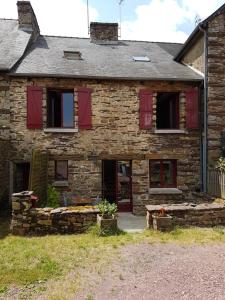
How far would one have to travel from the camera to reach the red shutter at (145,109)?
13.4 metres

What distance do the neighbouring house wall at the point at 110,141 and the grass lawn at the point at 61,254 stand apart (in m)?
3.77

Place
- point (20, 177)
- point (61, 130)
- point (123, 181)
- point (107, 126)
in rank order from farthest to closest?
point (123, 181) → point (20, 177) → point (107, 126) → point (61, 130)

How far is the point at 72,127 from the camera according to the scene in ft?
43.8

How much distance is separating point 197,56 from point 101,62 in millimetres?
3838

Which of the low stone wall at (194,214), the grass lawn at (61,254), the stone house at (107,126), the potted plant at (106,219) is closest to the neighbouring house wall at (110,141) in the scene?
the stone house at (107,126)

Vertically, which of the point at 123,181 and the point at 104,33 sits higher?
the point at 104,33

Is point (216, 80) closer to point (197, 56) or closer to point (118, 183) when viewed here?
point (197, 56)

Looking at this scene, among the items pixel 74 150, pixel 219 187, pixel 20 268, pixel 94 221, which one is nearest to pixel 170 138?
pixel 219 187

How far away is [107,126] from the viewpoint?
524 inches

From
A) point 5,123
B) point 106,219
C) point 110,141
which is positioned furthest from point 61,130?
point 106,219

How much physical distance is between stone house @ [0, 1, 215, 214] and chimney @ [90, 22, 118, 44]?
12.4 feet

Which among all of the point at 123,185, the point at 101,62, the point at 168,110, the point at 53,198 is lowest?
the point at 53,198

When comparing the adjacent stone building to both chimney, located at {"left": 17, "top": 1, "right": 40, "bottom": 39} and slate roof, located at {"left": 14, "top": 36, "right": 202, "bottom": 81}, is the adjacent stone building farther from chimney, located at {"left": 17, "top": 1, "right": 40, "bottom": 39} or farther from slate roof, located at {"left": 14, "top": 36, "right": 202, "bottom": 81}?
chimney, located at {"left": 17, "top": 1, "right": 40, "bottom": 39}

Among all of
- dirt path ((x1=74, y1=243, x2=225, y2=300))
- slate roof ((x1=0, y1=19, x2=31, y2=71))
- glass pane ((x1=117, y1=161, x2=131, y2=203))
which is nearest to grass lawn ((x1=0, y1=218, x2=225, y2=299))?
dirt path ((x1=74, y1=243, x2=225, y2=300))
